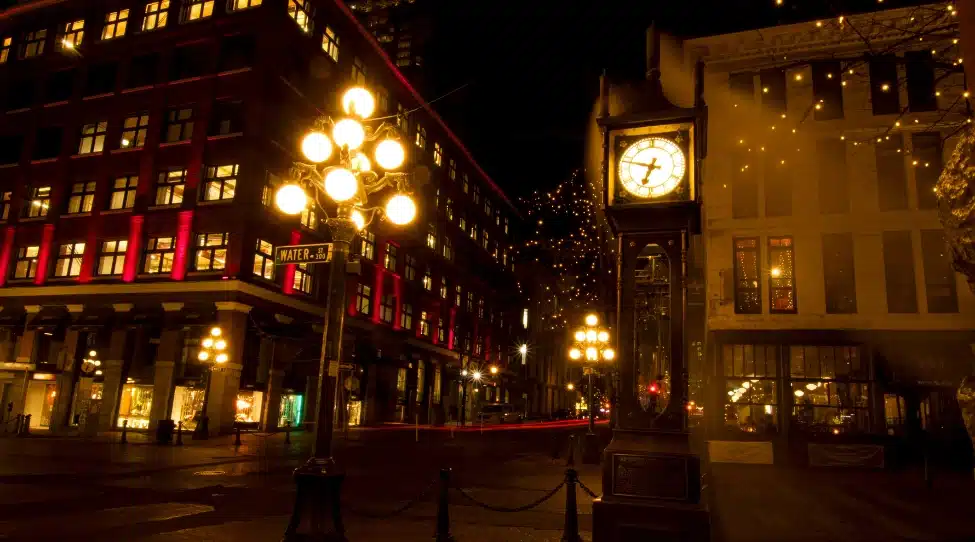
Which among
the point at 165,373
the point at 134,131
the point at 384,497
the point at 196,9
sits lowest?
the point at 384,497

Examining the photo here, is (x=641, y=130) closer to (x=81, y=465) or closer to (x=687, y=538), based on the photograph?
(x=687, y=538)

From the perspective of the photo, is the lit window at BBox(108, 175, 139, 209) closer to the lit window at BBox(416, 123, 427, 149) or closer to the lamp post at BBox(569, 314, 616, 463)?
the lit window at BBox(416, 123, 427, 149)

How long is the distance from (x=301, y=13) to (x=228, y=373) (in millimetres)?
18863

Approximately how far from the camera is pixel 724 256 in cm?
2247

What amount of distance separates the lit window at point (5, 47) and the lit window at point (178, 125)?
546 inches

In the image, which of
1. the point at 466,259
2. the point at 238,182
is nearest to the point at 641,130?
the point at 238,182

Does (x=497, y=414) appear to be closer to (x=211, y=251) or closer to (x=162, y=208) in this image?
(x=211, y=251)

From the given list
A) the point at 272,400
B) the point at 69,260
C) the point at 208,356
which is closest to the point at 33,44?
the point at 69,260

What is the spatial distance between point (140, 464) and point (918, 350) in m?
24.0

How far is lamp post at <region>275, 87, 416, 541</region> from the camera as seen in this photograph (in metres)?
6.50

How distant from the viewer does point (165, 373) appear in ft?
92.5

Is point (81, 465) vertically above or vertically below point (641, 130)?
below

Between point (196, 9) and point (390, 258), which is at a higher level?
point (196, 9)

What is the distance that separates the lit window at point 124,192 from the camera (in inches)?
1217
